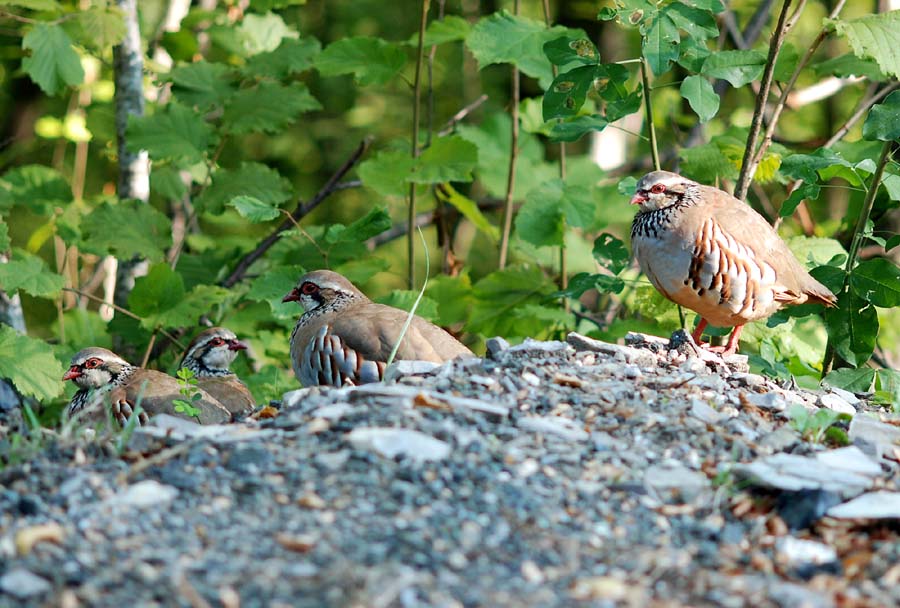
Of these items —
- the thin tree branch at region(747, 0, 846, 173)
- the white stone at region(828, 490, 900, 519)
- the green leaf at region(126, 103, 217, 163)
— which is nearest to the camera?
the white stone at region(828, 490, 900, 519)

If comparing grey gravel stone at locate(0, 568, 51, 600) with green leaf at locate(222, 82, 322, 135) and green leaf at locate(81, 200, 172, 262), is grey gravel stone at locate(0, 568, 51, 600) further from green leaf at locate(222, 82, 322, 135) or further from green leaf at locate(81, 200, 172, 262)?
green leaf at locate(222, 82, 322, 135)

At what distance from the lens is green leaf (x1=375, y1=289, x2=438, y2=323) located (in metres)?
6.55

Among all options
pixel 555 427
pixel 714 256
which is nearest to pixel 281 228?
pixel 714 256

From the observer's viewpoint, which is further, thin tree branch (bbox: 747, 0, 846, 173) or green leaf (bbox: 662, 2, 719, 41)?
thin tree branch (bbox: 747, 0, 846, 173)

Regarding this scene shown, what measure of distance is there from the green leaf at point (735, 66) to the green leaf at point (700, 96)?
141mm

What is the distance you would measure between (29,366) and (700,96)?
11.6 feet

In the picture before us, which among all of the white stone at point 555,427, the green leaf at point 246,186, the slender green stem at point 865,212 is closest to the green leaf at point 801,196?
the slender green stem at point 865,212

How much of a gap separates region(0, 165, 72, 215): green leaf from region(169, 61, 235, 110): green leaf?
4.04ft

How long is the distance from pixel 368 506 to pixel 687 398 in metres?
1.63

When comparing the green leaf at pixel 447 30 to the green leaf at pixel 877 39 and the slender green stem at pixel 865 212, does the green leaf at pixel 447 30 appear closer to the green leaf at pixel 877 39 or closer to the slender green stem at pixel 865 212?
the green leaf at pixel 877 39

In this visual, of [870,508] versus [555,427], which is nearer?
[870,508]

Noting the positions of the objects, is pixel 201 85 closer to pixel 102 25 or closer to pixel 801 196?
pixel 102 25

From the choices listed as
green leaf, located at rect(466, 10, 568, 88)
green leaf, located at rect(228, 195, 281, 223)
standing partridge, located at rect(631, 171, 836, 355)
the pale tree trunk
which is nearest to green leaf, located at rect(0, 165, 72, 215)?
the pale tree trunk

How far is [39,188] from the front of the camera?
326 inches
